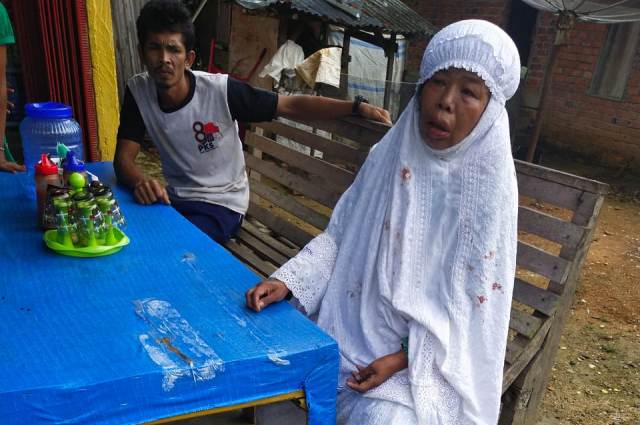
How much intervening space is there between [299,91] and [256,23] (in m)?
1.10

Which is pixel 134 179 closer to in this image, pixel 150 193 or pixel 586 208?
pixel 150 193

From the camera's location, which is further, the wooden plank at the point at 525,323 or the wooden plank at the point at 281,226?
the wooden plank at the point at 281,226

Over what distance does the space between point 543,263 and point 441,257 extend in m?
0.51

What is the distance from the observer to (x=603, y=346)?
11.3 feet

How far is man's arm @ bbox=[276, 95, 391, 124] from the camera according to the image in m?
2.30

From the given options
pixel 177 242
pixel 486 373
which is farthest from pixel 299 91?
pixel 486 373

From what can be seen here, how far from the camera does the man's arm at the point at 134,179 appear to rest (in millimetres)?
2104

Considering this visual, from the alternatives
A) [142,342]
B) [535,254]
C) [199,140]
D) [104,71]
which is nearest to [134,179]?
[199,140]

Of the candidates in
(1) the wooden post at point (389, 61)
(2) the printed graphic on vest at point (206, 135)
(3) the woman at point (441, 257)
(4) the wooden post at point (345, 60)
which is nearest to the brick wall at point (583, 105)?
(1) the wooden post at point (389, 61)

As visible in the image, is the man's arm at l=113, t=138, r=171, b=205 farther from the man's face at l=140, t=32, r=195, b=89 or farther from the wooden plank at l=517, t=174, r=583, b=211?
the wooden plank at l=517, t=174, r=583, b=211

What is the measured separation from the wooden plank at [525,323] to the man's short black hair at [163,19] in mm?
1847

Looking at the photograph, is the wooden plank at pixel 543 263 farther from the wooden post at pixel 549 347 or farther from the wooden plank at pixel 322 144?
the wooden plank at pixel 322 144

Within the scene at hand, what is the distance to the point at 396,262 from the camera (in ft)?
5.11

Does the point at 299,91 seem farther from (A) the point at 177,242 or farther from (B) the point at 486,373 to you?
(B) the point at 486,373
